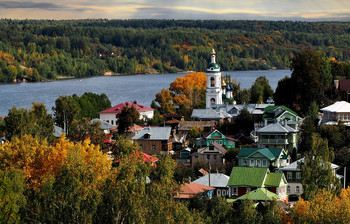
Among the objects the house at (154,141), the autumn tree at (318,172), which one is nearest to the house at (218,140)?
the house at (154,141)

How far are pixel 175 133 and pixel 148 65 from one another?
134 m

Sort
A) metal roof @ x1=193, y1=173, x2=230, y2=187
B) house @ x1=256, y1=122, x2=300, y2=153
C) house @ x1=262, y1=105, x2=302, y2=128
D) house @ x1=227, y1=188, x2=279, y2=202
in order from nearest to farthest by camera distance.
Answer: house @ x1=227, y1=188, x2=279, y2=202, metal roof @ x1=193, y1=173, x2=230, y2=187, house @ x1=256, y1=122, x2=300, y2=153, house @ x1=262, y1=105, x2=302, y2=128

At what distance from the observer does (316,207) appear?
2409cm

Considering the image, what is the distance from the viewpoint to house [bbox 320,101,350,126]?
41656 millimetres

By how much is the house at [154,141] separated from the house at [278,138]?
624cm

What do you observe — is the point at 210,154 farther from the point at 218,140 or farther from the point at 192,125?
the point at 192,125

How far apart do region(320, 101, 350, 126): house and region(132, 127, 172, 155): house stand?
8.99m

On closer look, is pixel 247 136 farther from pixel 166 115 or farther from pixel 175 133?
pixel 166 115

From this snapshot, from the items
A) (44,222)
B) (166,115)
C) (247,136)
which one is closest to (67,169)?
(44,222)

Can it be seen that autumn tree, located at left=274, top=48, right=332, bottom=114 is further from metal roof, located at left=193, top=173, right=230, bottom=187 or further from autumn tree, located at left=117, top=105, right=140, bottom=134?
metal roof, located at left=193, top=173, right=230, bottom=187

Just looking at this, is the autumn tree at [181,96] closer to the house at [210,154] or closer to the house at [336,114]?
the house at [336,114]

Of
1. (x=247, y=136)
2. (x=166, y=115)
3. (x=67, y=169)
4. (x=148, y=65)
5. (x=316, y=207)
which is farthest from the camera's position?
(x=148, y=65)

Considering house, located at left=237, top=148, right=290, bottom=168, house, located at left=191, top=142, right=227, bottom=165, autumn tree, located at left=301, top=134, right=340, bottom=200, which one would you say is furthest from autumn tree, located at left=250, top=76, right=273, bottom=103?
autumn tree, located at left=301, top=134, right=340, bottom=200

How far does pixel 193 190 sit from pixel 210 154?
31.7 ft
